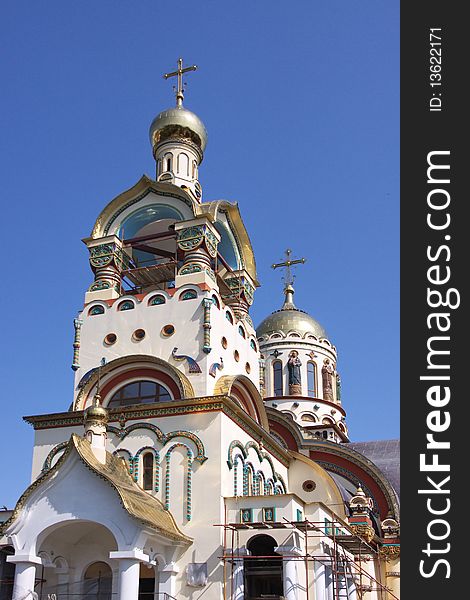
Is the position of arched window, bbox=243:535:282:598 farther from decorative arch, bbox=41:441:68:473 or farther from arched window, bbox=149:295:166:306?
arched window, bbox=149:295:166:306

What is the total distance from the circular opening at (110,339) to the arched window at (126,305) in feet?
2.17

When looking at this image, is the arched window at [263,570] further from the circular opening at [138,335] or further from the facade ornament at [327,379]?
the facade ornament at [327,379]

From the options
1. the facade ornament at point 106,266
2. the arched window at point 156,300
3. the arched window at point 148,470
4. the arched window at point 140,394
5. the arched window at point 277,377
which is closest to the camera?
the arched window at point 148,470

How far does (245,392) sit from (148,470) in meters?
3.55

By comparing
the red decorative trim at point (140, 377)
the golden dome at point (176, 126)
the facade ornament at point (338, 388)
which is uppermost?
the golden dome at point (176, 126)

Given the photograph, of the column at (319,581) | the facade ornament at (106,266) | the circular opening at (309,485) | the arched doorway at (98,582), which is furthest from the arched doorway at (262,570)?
the facade ornament at (106,266)

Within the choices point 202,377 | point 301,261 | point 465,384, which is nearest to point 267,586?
point 202,377

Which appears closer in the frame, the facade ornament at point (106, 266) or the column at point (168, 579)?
the column at point (168, 579)

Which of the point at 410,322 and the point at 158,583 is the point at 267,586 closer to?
the point at 158,583

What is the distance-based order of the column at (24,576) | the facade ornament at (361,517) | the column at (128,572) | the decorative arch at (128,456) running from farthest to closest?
the facade ornament at (361,517)
the decorative arch at (128,456)
the column at (24,576)
the column at (128,572)

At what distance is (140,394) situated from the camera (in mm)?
17828

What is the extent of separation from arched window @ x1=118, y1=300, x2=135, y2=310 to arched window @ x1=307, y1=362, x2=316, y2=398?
12052mm

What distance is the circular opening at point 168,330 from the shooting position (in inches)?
714

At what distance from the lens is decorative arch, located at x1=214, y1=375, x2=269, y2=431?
17.7m
